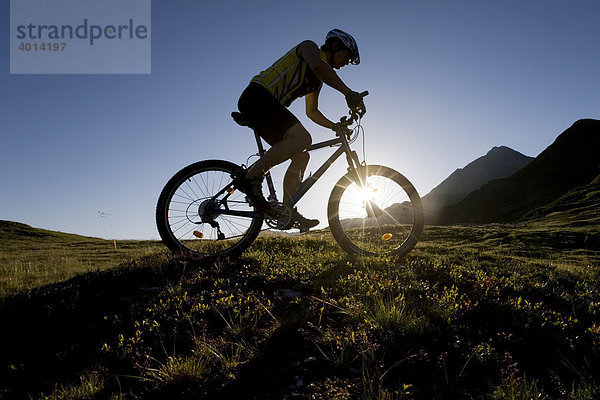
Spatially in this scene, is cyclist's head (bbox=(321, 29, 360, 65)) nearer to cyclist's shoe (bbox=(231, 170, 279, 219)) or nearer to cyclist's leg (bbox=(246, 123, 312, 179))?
cyclist's leg (bbox=(246, 123, 312, 179))

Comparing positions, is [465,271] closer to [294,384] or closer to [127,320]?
[294,384]

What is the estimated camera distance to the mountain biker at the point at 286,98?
5.43 meters

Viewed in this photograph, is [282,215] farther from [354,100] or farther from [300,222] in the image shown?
[354,100]

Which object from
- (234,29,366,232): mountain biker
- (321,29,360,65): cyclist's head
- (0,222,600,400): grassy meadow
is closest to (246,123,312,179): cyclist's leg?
(234,29,366,232): mountain biker

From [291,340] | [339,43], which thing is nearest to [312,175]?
[339,43]

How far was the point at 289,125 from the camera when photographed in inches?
223

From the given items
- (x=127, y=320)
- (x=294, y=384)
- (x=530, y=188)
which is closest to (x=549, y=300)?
(x=294, y=384)

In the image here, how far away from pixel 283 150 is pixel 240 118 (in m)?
1.06

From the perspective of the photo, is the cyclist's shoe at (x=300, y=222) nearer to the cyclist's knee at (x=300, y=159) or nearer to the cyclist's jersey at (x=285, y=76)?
the cyclist's knee at (x=300, y=159)

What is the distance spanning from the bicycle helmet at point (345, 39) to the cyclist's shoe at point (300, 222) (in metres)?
3.26

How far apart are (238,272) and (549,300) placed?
15.2 feet

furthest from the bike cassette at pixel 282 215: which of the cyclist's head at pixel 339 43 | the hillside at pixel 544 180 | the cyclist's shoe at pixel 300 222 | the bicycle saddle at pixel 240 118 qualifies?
the hillside at pixel 544 180

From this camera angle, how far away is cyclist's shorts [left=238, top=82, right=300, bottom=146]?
5.45 meters

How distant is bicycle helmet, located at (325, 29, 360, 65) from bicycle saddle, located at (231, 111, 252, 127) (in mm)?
2202
